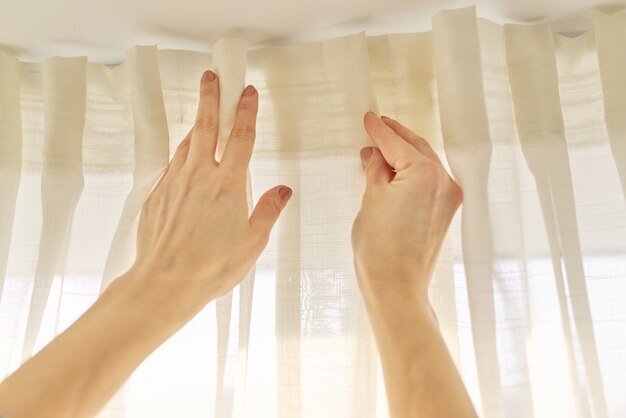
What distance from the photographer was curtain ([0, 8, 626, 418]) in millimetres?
799

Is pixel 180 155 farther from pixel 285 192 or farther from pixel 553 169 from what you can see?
pixel 553 169

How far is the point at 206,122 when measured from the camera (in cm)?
89

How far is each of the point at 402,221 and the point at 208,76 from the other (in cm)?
34

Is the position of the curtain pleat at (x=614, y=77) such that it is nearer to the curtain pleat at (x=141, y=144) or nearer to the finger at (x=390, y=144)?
the finger at (x=390, y=144)

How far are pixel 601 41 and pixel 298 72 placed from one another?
41 centimetres

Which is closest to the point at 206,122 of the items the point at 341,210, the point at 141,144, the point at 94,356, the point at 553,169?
the point at 141,144

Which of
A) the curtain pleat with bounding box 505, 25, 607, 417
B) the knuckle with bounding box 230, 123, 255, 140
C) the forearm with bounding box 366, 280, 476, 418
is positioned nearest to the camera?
the forearm with bounding box 366, 280, 476, 418

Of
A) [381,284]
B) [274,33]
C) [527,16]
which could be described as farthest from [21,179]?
[527,16]

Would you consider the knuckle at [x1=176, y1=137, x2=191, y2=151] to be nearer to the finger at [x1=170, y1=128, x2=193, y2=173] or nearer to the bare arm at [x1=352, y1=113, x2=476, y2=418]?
the finger at [x1=170, y1=128, x2=193, y2=173]

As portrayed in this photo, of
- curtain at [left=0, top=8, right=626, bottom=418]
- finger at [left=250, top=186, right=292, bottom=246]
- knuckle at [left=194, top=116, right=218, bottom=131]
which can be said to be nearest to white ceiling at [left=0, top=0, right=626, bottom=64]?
curtain at [left=0, top=8, right=626, bottom=418]

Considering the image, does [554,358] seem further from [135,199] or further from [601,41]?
[135,199]

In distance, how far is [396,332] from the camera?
74 centimetres

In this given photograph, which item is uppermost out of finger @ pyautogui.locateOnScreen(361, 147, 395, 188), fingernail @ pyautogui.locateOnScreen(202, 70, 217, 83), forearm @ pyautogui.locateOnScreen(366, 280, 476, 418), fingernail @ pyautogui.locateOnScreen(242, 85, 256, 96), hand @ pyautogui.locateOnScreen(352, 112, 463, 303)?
fingernail @ pyautogui.locateOnScreen(202, 70, 217, 83)

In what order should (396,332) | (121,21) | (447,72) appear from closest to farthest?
1. (396,332)
2. (447,72)
3. (121,21)
